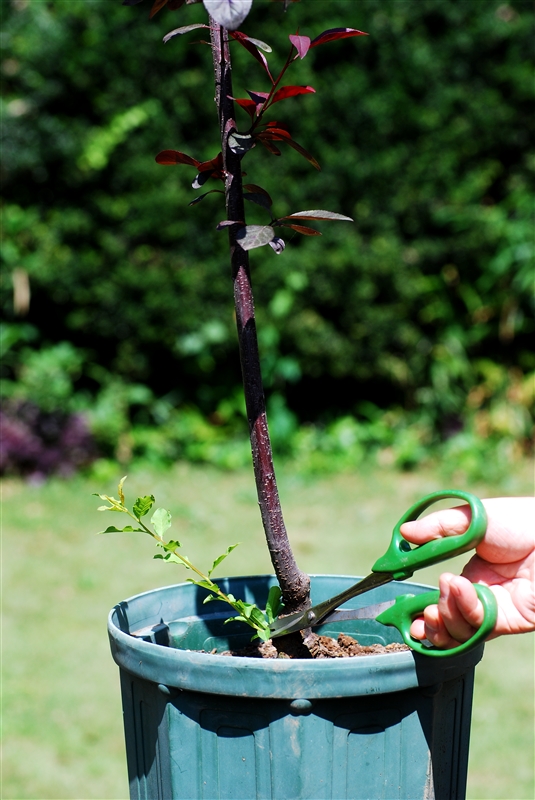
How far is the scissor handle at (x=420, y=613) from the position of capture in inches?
35.5

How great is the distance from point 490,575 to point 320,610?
9.7 inches

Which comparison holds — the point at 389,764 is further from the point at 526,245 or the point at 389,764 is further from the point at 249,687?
the point at 526,245

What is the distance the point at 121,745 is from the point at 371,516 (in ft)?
5.98

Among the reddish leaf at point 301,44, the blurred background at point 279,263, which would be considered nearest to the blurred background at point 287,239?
the blurred background at point 279,263

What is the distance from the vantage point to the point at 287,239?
400cm

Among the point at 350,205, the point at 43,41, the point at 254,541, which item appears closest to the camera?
the point at 254,541

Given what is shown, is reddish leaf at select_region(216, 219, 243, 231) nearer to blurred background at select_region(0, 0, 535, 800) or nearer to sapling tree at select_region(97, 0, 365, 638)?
sapling tree at select_region(97, 0, 365, 638)

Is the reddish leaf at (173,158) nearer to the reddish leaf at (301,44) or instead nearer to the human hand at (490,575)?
the reddish leaf at (301,44)

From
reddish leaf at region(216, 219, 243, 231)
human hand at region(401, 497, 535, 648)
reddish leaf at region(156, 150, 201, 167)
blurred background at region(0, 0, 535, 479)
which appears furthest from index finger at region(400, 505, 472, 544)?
blurred background at region(0, 0, 535, 479)

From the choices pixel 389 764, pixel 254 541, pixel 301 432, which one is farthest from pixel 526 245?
pixel 389 764

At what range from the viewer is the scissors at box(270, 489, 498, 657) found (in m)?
0.91

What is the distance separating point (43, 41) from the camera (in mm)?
4055

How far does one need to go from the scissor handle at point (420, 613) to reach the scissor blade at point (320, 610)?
1.6 inches

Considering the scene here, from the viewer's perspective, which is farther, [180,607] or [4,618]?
[4,618]
